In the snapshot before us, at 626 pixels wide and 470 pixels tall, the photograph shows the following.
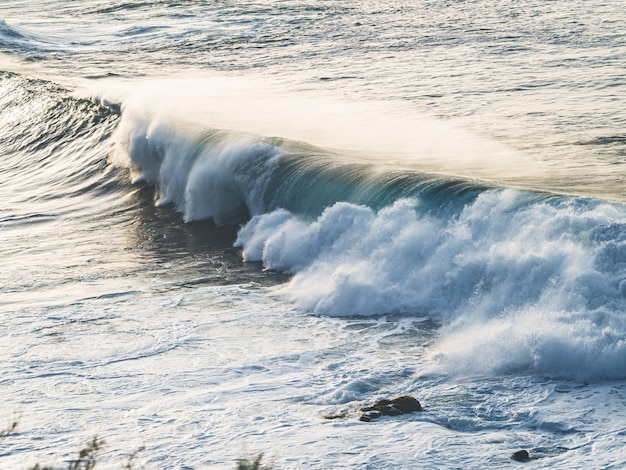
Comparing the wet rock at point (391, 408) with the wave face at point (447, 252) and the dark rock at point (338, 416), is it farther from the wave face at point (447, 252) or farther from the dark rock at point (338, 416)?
the wave face at point (447, 252)

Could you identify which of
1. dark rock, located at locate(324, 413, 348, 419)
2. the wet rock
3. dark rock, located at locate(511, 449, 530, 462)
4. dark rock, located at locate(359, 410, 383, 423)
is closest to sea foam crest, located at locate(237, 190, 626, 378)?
the wet rock

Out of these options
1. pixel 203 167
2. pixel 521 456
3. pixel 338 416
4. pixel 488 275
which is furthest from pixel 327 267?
pixel 521 456

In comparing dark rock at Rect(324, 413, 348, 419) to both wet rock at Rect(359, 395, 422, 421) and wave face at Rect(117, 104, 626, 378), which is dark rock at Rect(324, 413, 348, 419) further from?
wave face at Rect(117, 104, 626, 378)

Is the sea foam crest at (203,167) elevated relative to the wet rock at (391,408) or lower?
elevated

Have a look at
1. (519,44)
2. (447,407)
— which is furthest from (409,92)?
(447,407)

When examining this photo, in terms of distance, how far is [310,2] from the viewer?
4209 centimetres

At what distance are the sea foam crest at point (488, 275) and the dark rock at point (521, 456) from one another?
1.65 meters

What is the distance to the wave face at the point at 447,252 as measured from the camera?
9.12m

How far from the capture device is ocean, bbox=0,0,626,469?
7922mm

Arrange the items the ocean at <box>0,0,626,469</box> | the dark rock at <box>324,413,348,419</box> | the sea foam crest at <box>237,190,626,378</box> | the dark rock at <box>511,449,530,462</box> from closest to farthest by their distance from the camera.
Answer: the dark rock at <box>511,449,530,462</box>
the ocean at <box>0,0,626,469</box>
the dark rock at <box>324,413,348,419</box>
the sea foam crest at <box>237,190,626,378</box>

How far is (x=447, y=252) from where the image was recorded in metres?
11.2

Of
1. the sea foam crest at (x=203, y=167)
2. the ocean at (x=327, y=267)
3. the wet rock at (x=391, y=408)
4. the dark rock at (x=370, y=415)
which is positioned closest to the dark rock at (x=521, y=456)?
the ocean at (x=327, y=267)

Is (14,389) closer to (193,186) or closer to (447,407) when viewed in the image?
(447,407)

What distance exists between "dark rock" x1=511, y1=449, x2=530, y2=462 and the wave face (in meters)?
1.66
